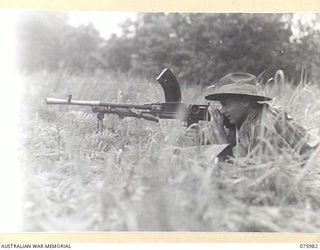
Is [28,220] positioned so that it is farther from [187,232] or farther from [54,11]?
[54,11]

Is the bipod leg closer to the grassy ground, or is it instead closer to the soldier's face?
the grassy ground

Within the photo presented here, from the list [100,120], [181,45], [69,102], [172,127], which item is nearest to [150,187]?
[172,127]

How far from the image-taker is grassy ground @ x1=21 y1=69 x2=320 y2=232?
77.7 inches

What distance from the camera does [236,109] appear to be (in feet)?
7.45

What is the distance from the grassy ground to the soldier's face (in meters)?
0.23

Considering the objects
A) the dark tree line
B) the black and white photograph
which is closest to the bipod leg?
the black and white photograph

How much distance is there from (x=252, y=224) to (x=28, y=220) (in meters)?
0.95

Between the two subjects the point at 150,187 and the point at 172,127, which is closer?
the point at 150,187

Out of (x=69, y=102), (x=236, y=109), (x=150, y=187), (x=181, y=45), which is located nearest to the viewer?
(x=150, y=187)

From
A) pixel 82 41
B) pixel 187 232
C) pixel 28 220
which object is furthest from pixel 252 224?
pixel 82 41

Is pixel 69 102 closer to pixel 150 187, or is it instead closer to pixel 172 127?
pixel 172 127

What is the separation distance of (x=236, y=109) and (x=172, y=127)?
0.32 m

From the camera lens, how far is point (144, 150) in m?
2.21

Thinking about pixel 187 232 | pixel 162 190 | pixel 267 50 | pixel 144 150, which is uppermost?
pixel 267 50
